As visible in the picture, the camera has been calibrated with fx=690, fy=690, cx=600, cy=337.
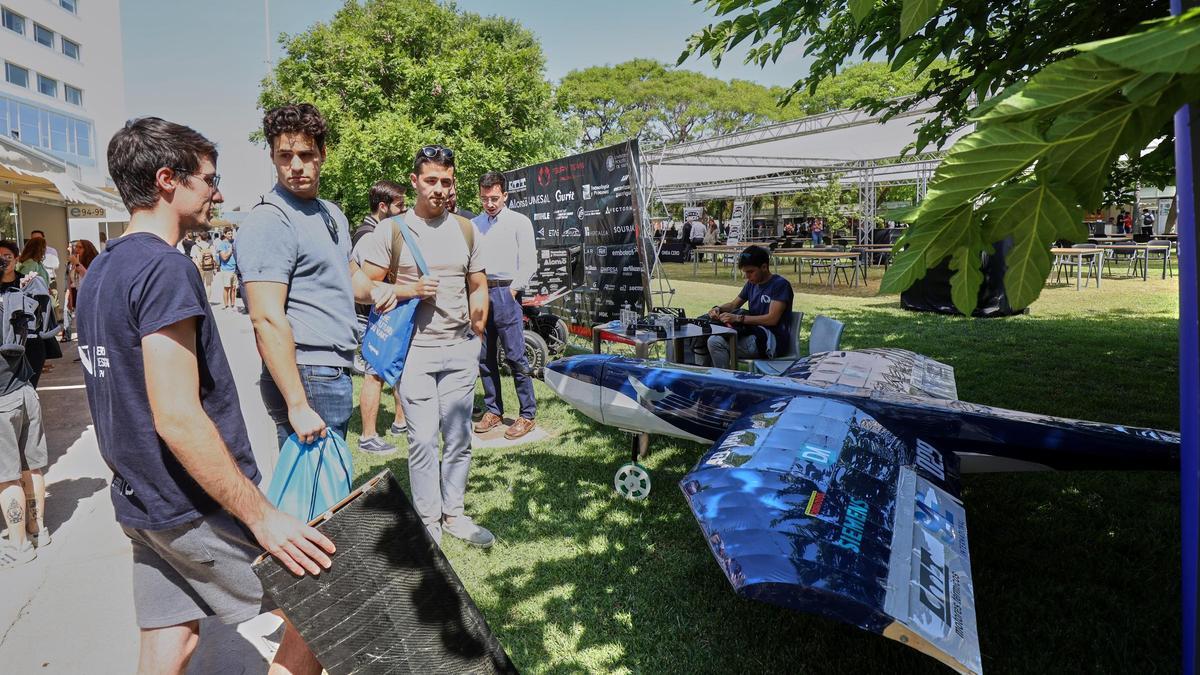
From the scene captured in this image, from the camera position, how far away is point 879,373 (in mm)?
4754

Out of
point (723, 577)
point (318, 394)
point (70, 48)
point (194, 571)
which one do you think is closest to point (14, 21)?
point (70, 48)

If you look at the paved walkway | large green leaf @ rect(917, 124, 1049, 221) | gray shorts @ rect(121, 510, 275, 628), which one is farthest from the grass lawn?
large green leaf @ rect(917, 124, 1049, 221)

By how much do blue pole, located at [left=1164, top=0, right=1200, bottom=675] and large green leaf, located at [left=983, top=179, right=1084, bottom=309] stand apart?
24.1 inches

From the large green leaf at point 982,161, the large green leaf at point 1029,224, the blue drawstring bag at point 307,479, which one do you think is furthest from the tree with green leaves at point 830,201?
the large green leaf at point 982,161

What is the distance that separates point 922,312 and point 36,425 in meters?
12.9

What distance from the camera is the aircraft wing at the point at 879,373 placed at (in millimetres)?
4453

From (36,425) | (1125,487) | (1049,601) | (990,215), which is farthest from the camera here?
(1125,487)

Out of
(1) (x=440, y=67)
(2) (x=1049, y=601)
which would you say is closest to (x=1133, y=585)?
(2) (x=1049, y=601)

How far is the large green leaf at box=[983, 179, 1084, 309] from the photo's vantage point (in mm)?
940

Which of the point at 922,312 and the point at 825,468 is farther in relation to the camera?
the point at 922,312

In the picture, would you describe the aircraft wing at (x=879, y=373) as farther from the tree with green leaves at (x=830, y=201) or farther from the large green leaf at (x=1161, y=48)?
the tree with green leaves at (x=830, y=201)

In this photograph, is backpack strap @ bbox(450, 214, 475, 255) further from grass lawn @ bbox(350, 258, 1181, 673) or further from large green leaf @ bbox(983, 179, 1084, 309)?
large green leaf @ bbox(983, 179, 1084, 309)

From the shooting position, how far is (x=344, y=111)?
52.2ft

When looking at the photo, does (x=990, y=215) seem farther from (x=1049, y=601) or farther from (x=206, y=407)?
(x=1049, y=601)
